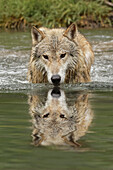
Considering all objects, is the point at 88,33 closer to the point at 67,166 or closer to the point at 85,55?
the point at 85,55

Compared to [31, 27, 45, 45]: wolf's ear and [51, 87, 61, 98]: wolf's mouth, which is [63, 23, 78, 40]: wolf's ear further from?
[51, 87, 61, 98]: wolf's mouth

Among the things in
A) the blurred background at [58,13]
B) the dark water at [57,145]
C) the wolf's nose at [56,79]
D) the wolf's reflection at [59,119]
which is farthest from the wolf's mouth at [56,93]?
the blurred background at [58,13]

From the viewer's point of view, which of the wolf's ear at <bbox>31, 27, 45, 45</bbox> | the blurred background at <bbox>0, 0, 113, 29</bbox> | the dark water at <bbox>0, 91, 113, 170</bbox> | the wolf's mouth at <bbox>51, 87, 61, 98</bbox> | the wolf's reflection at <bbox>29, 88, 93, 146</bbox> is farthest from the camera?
the blurred background at <bbox>0, 0, 113, 29</bbox>

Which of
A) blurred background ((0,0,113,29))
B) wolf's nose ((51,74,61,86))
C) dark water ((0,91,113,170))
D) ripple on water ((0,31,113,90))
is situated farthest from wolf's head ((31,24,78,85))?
blurred background ((0,0,113,29))

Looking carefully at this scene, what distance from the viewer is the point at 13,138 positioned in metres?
4.28

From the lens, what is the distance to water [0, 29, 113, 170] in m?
3.50

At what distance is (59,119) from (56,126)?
0.40 meters

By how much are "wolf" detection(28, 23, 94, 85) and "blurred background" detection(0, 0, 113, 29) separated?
9.38 metres

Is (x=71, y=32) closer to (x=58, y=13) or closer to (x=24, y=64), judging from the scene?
(x=24, y=64)

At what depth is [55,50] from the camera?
8188 mm

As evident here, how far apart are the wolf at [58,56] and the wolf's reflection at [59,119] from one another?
1050 millimetres

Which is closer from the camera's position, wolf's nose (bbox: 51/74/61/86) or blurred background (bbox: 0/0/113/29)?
wolf's nose (bbox: 51/74/61/86)

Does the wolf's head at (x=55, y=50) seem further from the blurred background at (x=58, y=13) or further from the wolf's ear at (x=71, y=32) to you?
the blurred background at (x=58, y=13)

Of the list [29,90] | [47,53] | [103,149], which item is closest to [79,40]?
[47,53]
